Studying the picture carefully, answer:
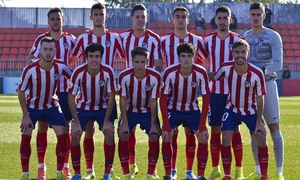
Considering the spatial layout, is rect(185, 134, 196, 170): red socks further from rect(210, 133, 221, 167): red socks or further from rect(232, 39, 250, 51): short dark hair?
rect(232, 39, 250, 51): short dark hair

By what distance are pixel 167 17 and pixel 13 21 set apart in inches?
337

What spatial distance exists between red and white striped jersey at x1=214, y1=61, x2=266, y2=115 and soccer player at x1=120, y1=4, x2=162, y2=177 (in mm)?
1038

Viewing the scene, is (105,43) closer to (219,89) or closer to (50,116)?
(50,116)

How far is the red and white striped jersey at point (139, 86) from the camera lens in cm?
846

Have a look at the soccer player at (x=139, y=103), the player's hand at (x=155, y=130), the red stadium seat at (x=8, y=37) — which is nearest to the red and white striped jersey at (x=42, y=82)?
the soccer player at (x=139, y=103)

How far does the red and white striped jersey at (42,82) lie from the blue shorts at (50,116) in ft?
0.16

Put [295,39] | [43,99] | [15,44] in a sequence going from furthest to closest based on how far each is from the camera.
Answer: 1. [295,39]
2. [15,44]
3. [43,99]

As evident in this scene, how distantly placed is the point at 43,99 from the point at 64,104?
410 millimetres

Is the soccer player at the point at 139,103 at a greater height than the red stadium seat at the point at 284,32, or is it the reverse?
the red stadium seat at the point at 284,32

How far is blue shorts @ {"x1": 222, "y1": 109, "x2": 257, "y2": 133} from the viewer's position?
27.3 feet

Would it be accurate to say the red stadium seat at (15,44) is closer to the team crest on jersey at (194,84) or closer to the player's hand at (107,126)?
the player's hand at (107,126)

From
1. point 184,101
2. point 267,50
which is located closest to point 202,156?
point 184,101

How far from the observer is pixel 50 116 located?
28.3 ft

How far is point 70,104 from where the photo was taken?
27.5 ft
